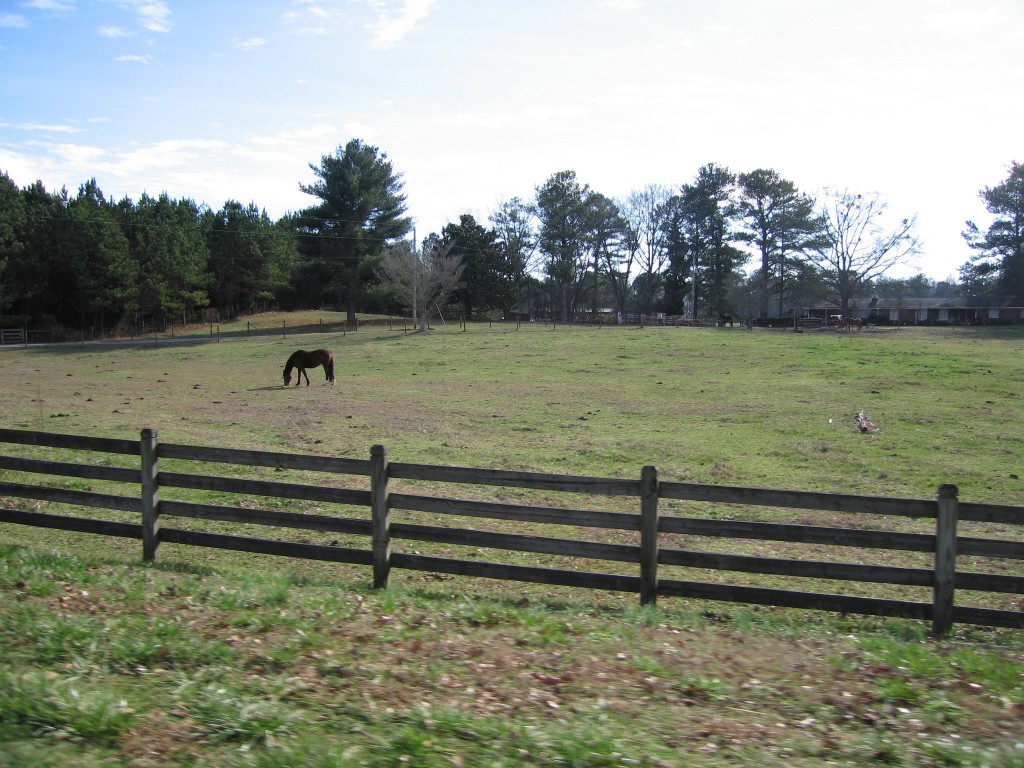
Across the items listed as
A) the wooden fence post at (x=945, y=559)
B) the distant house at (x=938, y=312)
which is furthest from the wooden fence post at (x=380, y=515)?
the distant house at (x=938, y=312)

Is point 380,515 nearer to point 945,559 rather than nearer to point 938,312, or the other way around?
point 945,559

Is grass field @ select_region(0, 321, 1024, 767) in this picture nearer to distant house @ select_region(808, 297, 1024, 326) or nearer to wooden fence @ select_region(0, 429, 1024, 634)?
wooden fence @ select_region(0, 429, 1024, 634)

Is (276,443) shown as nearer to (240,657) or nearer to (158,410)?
(158,410)

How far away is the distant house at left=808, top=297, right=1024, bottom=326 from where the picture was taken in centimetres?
8200

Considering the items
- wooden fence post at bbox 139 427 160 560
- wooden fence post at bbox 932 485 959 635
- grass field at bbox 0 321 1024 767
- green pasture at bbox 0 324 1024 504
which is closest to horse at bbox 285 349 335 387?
green pasture at bbox 0 324 1024 504

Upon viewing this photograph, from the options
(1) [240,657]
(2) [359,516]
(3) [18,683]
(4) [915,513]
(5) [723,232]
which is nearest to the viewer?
(3) [18,683]

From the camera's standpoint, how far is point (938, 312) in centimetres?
10500

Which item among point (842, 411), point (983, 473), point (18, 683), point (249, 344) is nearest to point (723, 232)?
point (249, 344)

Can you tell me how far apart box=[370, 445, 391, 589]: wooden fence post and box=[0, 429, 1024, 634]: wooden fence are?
1 cm

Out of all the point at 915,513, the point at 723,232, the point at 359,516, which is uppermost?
the point at 723,232

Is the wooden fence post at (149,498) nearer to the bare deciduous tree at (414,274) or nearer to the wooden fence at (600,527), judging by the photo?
the wooden fence at (600,527)

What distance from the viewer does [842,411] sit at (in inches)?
848

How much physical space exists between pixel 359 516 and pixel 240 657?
19.9 feet

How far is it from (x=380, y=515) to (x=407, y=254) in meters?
59.8
